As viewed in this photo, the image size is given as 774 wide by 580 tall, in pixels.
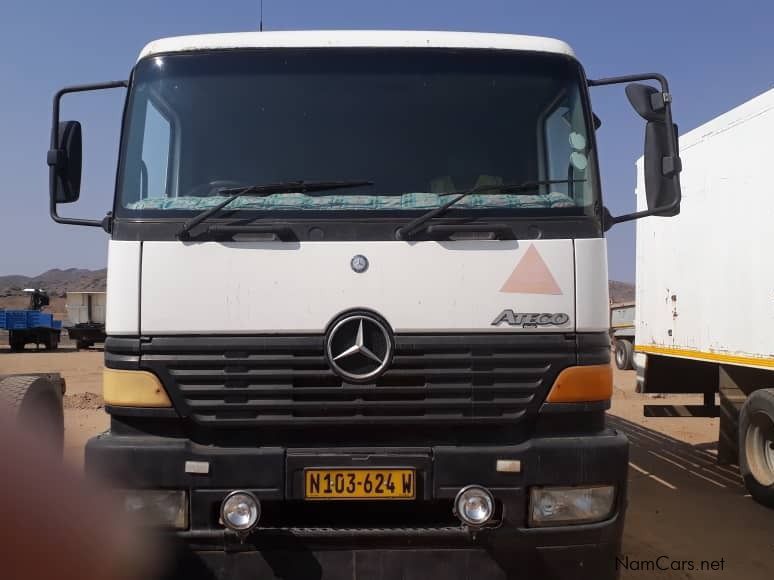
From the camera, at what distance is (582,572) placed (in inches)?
136

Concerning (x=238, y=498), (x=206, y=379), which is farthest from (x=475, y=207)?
(x=238, y=498)

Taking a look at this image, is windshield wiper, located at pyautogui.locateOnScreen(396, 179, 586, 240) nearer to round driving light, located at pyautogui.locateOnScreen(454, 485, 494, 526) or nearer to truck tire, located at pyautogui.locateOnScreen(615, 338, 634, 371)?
round driving light, located at pyautogui.locateOnScreen(454, 485, 494, 526)

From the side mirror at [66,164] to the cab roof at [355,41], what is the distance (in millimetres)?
552

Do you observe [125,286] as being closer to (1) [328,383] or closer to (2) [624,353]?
(1) [328,383]

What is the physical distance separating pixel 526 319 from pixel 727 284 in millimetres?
4296

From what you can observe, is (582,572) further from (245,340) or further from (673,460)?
(673,460)

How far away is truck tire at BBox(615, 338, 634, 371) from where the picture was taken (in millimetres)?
23250

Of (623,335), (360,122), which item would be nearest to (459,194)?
(360,122)

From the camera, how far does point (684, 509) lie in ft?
22.2

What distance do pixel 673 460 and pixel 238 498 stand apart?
706 cm

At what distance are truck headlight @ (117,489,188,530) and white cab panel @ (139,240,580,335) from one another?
696mm

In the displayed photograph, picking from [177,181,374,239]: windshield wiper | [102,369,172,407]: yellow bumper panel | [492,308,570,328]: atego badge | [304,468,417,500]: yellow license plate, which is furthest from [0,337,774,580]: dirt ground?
[492,308,570,328]: atego badge

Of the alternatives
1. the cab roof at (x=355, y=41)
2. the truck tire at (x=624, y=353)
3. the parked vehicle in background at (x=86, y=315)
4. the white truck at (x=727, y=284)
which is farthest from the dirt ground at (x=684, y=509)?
the parked vehicle in background at (x=86, y=315)

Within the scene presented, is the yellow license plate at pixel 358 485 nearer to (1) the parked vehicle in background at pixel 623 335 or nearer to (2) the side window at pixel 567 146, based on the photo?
(2) the side window at pixel 567 146
